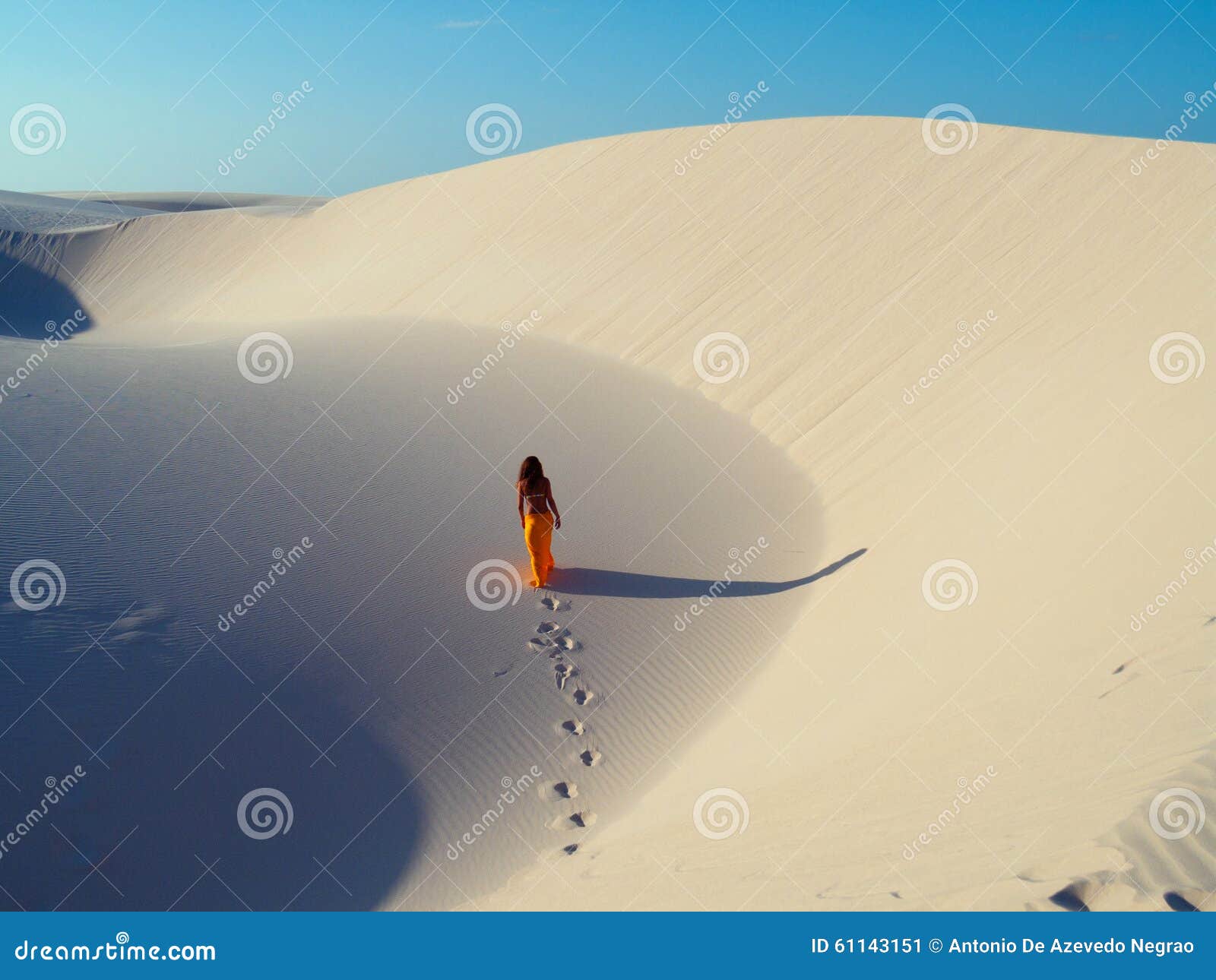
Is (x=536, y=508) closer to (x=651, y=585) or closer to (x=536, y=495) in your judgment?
(x=536, y=495)

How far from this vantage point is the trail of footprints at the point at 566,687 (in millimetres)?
5629

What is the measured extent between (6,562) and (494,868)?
3.89m

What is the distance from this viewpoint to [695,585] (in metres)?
8.19

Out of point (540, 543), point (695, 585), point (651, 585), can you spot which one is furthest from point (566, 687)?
point (695, 585)

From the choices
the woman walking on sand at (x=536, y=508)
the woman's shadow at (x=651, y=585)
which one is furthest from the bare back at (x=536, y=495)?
the woman's shadow at (x=651, y=585)

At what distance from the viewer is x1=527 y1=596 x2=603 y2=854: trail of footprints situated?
5629mm

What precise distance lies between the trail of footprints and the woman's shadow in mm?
358

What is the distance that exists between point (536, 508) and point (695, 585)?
5.39ft

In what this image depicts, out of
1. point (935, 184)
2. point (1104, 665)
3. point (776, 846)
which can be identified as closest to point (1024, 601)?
point (1104, 665)

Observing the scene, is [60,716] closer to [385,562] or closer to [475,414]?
[385,562]

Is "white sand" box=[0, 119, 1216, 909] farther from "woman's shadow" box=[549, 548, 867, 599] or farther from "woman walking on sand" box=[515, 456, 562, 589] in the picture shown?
"woman walking on sand" box=[515, 456, 562, 589]

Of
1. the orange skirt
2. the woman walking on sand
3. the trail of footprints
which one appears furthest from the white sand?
the woman walking on sand

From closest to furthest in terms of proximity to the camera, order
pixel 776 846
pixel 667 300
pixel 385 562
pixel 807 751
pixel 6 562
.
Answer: pixel 776 846 → pixel 807 751 → pixel 6 562 → pixel 385 562 → pixel 667 300

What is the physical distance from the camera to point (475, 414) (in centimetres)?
1126
